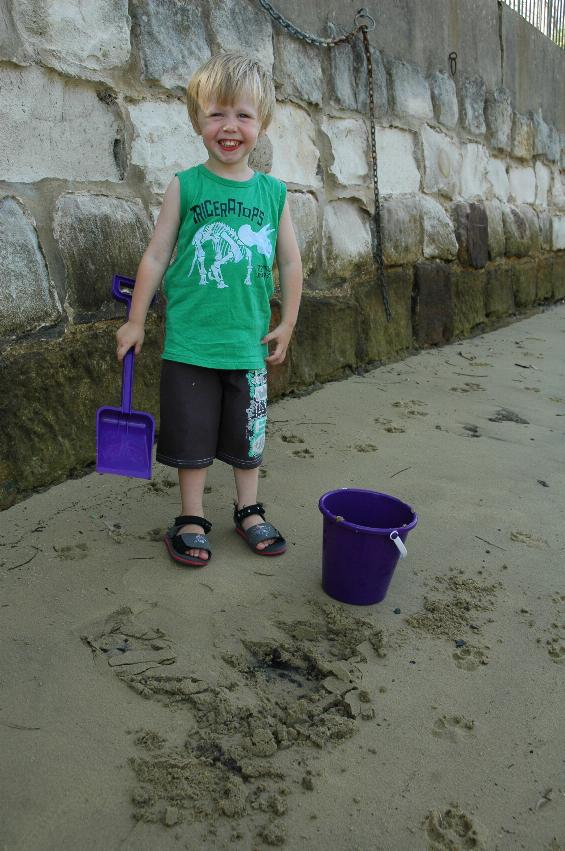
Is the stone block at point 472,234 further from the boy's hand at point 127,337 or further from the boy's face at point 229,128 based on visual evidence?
the boy's hand at point 127,337

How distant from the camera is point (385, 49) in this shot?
3.81 metres

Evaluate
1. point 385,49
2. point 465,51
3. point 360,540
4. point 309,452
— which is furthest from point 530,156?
point 360,540

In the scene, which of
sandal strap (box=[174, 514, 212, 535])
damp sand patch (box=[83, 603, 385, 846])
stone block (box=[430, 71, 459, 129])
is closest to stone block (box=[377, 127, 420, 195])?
stone block (box=[430, 71, 459, 129])

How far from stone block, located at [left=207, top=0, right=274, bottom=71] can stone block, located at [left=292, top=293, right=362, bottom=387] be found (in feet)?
3.15

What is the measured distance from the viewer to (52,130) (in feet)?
7.24

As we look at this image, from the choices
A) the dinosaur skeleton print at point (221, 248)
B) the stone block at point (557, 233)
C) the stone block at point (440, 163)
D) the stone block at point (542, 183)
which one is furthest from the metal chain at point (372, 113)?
the stone block at point (557, 233)

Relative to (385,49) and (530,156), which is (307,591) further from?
(530,156)

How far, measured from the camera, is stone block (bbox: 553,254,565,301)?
6734 mm

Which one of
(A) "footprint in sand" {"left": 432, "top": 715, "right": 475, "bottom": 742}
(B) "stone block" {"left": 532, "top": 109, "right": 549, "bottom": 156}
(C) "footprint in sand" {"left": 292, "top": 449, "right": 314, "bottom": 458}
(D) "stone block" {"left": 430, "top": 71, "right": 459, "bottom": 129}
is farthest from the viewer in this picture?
(B) "stone block" {"left": 532, "top": 109, "right": 549, "bottom": 156}

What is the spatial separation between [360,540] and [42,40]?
5.26 ft

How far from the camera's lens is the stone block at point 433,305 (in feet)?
13.8

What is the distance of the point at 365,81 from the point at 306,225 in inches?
35.4

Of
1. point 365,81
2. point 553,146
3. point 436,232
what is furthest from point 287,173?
point 553,146

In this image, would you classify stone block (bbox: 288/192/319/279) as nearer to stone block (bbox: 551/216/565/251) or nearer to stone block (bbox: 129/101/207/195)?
stone block (bbox: 129/101/207/195)
